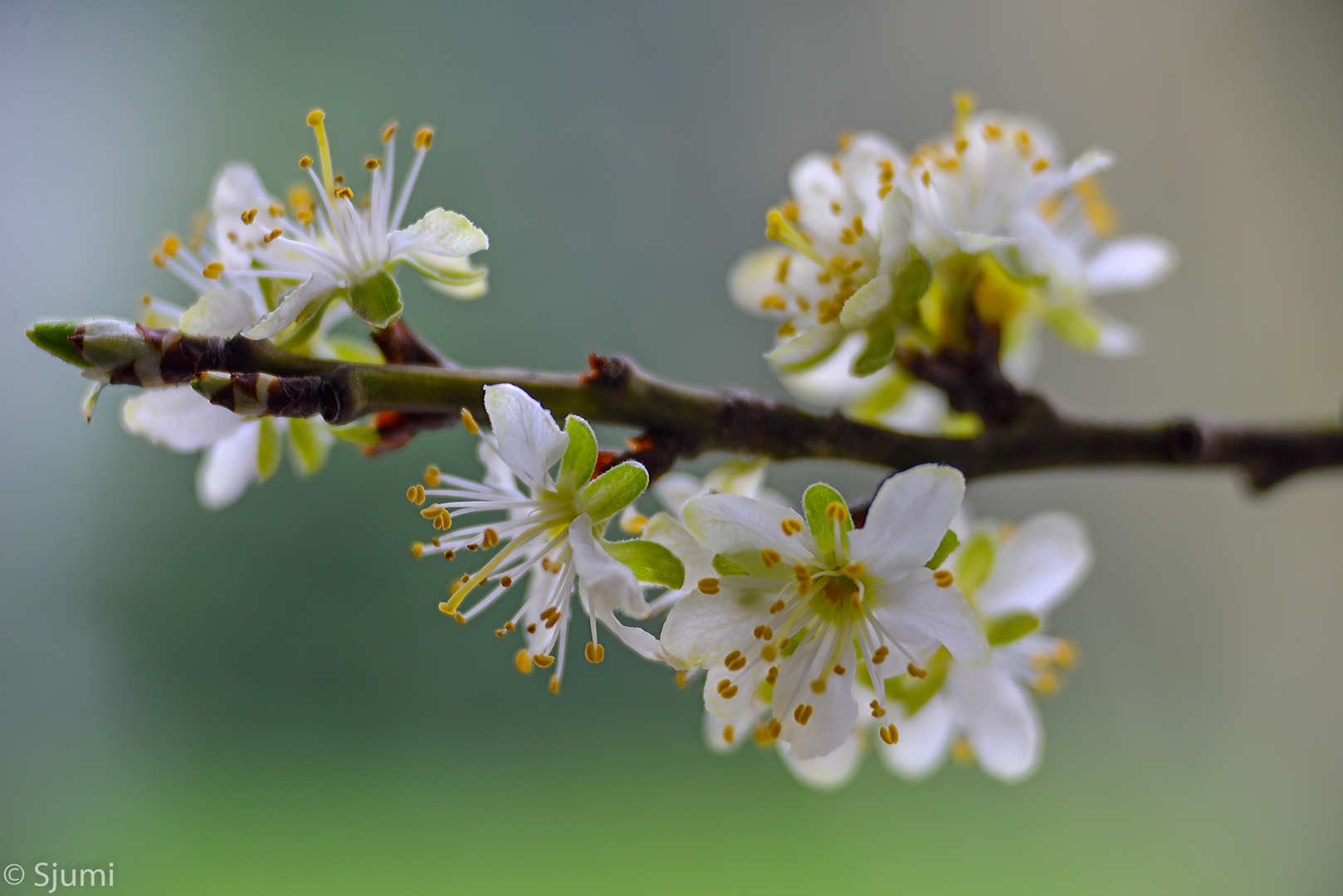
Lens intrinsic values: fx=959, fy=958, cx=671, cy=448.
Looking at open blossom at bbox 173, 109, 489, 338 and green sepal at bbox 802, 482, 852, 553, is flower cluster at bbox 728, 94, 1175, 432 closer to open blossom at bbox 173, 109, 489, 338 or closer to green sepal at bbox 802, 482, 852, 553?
green sepal at bbox 802, 482, 852, 553

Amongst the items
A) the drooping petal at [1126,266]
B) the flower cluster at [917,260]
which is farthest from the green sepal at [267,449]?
the drooping petal at [1126,266]

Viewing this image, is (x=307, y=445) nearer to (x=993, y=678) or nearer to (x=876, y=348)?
(x=876, y=348)

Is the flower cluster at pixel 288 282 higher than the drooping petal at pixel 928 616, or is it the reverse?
the flower cluster at pixel 288 282

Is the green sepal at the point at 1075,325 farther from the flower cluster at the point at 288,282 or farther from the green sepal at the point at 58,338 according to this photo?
the green sepal at the point at 58,338

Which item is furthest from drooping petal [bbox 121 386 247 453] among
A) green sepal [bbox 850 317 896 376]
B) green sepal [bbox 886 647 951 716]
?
green sepal [bbox 886 647 951 716]

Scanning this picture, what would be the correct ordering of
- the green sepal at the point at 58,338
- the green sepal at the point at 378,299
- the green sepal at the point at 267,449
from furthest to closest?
the green sepal at the point at 267,449 < the green sepal at the point at 378,299 < the green sepal at the point at 58,338

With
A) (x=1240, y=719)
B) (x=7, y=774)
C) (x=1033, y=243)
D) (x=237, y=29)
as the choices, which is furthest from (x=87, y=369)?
(x=1240, y=719)

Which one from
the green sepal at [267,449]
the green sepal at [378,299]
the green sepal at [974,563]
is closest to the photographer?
the green sepal at [378,299]
